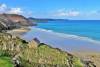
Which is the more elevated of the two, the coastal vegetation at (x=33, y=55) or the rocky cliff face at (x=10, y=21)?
the coastal vegetation at (x=33, y=55)

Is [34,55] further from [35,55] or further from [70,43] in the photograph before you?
[70,43]

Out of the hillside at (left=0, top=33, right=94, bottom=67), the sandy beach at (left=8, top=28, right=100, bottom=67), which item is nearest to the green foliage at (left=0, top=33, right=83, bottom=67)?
the hillside at (left=0, top=33, right=94, bottom=67)

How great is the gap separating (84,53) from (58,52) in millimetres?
28428

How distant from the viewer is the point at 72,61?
48.9 feet

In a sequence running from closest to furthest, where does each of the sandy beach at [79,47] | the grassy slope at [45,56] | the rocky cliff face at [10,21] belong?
the grassy slope at [45,56], the sandy beach at [79,47], the rocky cliff face at [10,21]

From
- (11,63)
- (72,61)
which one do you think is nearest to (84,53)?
(72,61)

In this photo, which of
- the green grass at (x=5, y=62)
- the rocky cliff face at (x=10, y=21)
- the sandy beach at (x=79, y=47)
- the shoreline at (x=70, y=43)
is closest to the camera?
the green grass at (x=5, y=62)

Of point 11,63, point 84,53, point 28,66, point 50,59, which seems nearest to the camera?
point 11,63

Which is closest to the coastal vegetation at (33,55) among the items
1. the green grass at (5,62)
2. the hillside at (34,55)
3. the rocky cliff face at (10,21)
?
the hillside at (34,55)

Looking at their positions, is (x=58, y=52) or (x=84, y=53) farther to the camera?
(x=84, y=53)

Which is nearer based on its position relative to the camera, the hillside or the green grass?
the green grass

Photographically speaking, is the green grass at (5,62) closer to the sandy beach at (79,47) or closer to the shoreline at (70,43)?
the sandy beach at (79,47)

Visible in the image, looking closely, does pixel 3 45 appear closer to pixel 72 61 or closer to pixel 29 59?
pixel 29 59

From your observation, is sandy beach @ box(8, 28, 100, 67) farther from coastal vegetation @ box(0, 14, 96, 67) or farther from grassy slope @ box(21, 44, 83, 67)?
grassy slope @ box(21, 44, 83, 67)
